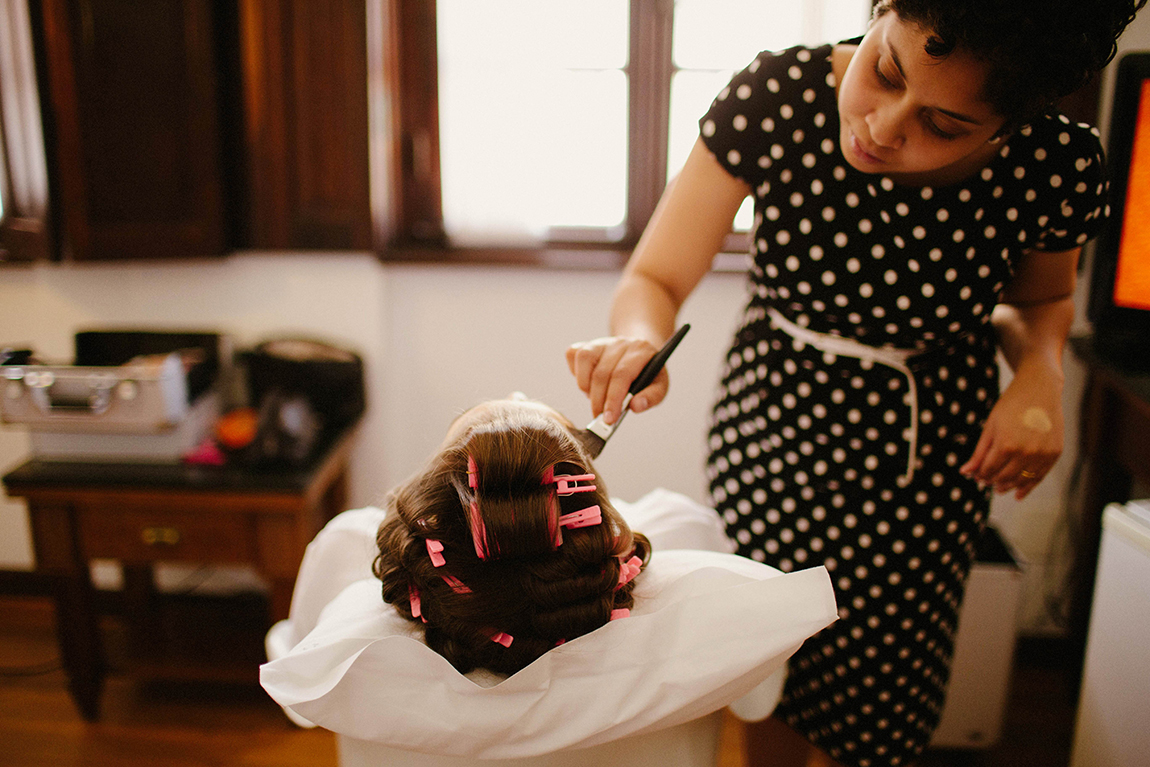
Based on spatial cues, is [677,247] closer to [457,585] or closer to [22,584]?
→ [457,585]

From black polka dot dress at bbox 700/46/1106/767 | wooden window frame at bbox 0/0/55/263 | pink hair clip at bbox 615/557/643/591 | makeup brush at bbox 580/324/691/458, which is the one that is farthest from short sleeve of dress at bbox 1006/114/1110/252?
wooden window frame at bbox 0/0/55/263

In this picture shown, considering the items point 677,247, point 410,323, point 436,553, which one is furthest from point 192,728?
point 677,247

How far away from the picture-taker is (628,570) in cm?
67

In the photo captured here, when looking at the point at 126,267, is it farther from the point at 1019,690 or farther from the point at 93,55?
the point at 1019,690

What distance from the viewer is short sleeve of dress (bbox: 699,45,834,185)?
0.79m

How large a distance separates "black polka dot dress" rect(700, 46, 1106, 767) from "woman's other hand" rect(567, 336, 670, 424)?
0.67 ft

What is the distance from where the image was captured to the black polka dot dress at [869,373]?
0.78m

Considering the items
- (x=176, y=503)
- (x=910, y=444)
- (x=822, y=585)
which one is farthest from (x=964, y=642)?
(x=176, y=503)

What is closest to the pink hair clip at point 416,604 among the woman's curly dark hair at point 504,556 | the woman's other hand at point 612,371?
the woman's curly dark hair at point 504,556

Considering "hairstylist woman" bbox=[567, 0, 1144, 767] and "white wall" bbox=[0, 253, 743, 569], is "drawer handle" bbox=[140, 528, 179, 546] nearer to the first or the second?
"white wall" bbox=[0, 253, 743, 569]

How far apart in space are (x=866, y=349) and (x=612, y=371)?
0.30 meters

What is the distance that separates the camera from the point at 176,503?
1.43m

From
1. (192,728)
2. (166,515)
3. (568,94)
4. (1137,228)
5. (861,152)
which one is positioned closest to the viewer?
(861,152)

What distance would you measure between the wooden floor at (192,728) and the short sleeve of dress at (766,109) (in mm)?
1295
